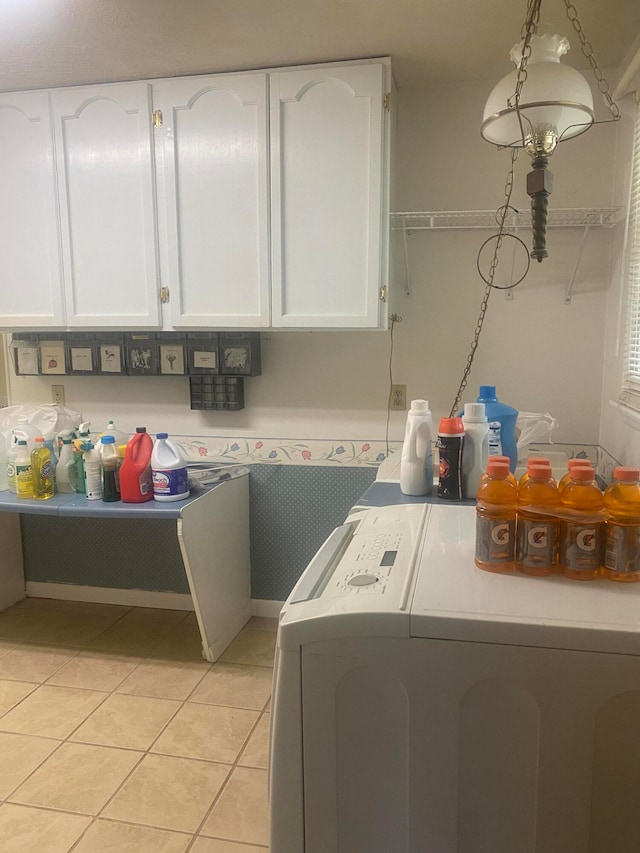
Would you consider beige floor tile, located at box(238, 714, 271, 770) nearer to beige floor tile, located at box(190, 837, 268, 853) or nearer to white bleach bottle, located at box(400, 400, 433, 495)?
beige floor tile, located at box(190, 837, 268, 853)

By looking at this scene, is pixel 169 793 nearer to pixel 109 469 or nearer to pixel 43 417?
pixel 109 469

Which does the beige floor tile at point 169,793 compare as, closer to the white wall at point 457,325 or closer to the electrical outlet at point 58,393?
the white wall at point 457,325

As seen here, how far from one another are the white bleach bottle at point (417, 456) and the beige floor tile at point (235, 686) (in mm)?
1091

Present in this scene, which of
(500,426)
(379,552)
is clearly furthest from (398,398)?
(379,552)

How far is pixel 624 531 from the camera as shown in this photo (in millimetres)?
1074

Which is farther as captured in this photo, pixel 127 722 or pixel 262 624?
pixel 262 624

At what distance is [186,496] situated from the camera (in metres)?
2.50

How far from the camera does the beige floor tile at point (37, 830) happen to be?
5.42 ft

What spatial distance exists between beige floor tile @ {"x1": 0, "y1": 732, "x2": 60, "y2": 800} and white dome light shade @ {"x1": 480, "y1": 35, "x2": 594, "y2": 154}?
227cm

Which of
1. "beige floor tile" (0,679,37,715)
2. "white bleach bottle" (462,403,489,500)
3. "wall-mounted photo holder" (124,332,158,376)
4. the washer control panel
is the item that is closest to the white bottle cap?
"white bleach bottle" (462,403,489,500)

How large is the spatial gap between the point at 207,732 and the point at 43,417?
162cm

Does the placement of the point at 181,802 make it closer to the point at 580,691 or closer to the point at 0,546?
the point at 580,691

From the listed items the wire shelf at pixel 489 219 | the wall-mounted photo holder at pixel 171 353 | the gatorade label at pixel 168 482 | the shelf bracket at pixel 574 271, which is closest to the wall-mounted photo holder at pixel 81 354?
the wall-mounted photo holder at pixel 171 353

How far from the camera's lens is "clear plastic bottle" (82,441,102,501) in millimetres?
2502
